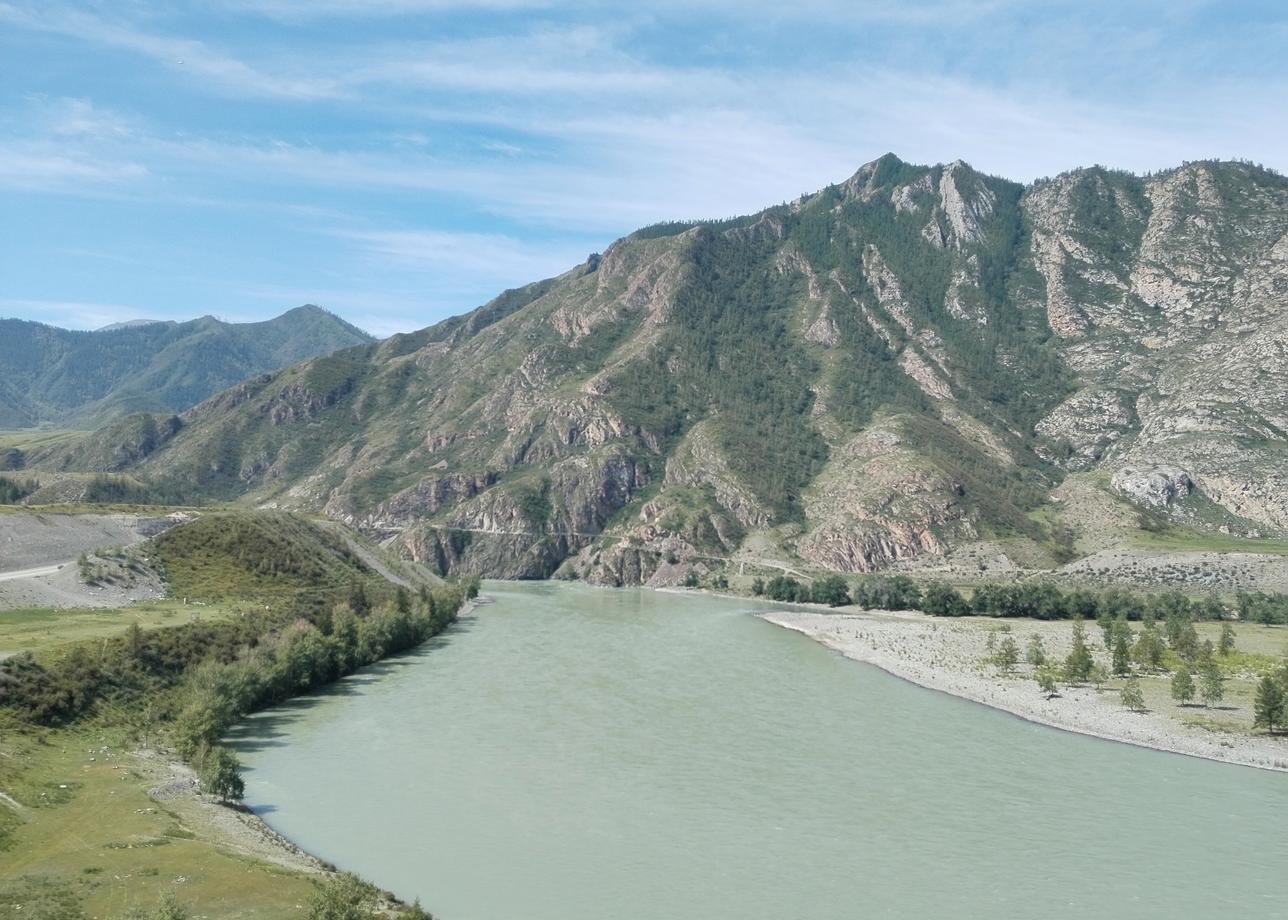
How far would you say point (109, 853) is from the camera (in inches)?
1489

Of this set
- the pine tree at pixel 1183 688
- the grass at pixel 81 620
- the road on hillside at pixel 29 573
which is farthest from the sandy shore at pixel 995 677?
the road on hillside at pixel 29 573

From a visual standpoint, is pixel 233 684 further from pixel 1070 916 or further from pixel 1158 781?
pixel 1158 781

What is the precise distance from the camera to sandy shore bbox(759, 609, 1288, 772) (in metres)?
67.9

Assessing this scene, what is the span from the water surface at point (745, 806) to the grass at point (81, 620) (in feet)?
51.7

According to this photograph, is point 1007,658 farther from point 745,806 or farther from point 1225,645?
point 745,806

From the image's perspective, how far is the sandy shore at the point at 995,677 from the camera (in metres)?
67.9

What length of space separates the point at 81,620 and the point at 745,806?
201 ft

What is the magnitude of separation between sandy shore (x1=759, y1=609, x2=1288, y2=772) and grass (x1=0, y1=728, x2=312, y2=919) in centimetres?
6169

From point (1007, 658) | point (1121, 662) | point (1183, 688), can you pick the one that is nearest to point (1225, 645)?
point (1121, 662)

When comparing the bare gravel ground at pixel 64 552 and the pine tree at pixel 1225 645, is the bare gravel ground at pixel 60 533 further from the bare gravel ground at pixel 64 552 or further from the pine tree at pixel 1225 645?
the pine tree at pixel 1225 645

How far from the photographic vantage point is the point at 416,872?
41.7 meters

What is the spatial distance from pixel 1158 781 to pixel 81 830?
60.8 metres

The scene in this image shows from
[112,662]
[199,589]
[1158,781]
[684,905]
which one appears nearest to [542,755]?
[684,905]

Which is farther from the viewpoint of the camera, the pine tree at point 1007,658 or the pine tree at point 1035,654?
the pine tree at point 1035,654
